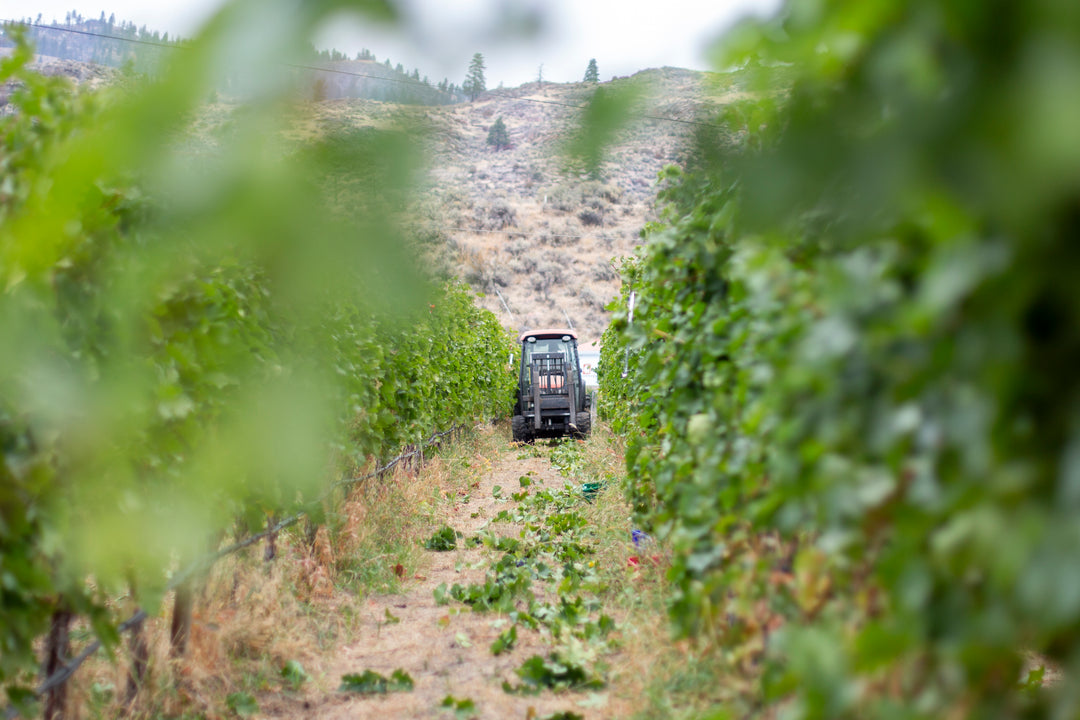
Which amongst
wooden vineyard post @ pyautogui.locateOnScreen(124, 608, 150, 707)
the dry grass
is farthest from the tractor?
wooden vineyard post @ pyautogui.locateOnScreen(124, 608, 150, 707)

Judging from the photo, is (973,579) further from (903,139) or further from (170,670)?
(170,670)

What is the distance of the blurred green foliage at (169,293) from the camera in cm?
74

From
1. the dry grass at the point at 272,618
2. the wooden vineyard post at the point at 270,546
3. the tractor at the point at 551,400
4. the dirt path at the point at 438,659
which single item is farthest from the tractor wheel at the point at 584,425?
the wooden vineyard post at the point at 270,546

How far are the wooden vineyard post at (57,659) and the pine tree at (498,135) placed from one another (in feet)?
8.45

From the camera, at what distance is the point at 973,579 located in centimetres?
104

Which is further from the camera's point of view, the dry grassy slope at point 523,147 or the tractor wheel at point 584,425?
the tractor wheel at point 584,425

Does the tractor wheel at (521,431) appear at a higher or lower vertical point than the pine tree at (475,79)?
lower

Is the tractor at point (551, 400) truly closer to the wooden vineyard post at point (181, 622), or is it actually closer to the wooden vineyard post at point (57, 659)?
the wooden vineyard post at point (181, 622)

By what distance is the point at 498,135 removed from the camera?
0.96 m

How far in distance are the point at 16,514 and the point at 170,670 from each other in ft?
5.51

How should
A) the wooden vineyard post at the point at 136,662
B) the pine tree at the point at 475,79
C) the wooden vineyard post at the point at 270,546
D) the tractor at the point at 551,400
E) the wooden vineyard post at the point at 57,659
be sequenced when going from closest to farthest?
1. the pine tree at the point at 475,79
2. the wooden vineyard post at the point at 57,659
3. the wooden vineyard post at the point at 136,662
4. the wooden vineyard post at the point at 270,546
5. the tractor at the point at 551,400

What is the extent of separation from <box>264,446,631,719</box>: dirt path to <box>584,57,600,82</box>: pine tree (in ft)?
9.43

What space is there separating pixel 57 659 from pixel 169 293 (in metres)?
1.68

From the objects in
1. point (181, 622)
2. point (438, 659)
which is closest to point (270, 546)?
point (181, 622)
